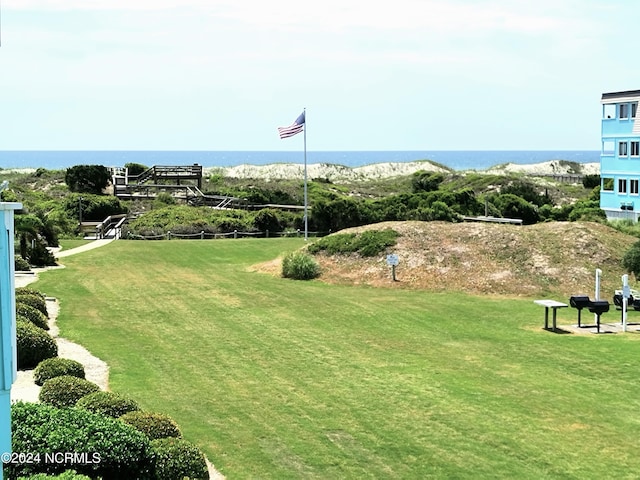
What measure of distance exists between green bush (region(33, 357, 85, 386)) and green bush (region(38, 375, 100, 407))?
1.75 m

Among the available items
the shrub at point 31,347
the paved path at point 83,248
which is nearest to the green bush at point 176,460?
the shrub at point 31,347

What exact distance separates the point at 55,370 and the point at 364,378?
621cm

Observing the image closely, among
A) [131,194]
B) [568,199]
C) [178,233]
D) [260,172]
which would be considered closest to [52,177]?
[131,194]

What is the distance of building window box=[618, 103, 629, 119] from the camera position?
49.5 meters

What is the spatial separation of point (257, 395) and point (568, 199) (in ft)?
222

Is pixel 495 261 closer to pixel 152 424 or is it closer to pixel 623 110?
pixel 152 424

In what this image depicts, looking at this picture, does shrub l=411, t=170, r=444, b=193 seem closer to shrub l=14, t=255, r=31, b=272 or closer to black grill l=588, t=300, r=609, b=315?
shrub l=14, t=255, r=31, b=272

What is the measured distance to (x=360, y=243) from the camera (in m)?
33.7

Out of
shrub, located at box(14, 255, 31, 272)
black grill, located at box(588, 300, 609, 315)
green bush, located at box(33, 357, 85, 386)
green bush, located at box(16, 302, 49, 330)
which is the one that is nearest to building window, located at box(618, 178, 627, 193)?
black grill, located at box(588, 300, 609, 315)

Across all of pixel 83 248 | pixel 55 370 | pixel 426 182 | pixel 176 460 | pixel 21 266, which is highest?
pixel 426 182

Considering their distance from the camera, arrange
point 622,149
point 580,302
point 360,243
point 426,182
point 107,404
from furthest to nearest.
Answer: point 426,182 < point 622,149 < point 360,243 < point 580,302 < point 107,404

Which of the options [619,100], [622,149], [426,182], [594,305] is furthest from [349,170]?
[594,305]

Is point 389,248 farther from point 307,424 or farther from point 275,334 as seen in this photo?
point 307,424

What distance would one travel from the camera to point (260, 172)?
13688cm
